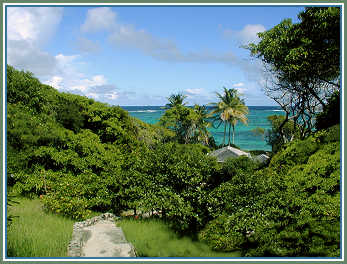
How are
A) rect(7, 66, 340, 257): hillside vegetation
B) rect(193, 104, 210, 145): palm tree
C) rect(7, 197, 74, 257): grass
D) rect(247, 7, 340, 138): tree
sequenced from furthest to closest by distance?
1. rect(193, 104, 210, 145): palm tree
2. rect(247, 7, 340, 138): tree
3. rect(7, 66, 340, 257): hillside vegetation
4. rect(7, 197, 74, 257): grass

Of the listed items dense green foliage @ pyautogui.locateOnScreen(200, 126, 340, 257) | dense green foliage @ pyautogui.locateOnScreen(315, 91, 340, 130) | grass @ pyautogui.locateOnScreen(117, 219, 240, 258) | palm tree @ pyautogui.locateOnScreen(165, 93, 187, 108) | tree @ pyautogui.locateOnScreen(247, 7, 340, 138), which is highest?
palm tree @ pyautogui.locateOnScreen(165, 93, 187, 108)

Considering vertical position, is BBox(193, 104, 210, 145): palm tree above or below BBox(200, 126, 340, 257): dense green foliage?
above

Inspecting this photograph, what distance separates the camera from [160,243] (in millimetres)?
4887

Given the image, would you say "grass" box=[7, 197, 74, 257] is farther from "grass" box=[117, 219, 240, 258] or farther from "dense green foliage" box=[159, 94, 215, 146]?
"dense green foliage" box=[159, 94, 215, 146]

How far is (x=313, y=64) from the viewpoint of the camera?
661 cm

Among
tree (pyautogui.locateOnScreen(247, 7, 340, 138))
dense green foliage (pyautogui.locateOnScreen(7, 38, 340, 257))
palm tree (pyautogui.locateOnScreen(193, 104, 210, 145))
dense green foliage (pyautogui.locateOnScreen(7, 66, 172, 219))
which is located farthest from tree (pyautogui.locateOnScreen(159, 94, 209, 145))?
tree (pyautogui.locateOnScreen(247, 7, 340, 138))

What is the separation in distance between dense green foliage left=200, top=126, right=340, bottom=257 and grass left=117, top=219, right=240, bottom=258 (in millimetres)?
313

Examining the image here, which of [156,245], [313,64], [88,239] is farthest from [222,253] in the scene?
[313,64]

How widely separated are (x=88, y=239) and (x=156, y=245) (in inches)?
45.9

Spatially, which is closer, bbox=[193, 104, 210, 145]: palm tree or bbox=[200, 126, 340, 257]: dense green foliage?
bbox=[200, 126, 340, 257]: dense green foliage

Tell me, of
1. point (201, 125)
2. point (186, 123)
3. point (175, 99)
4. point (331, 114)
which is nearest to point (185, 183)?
point (331, 114)

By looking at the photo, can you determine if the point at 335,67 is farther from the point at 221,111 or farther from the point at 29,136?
the point at 221,111

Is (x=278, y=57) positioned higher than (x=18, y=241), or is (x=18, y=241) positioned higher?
(x=278, y=57)

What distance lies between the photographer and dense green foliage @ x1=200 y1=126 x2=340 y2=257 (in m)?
4.18
